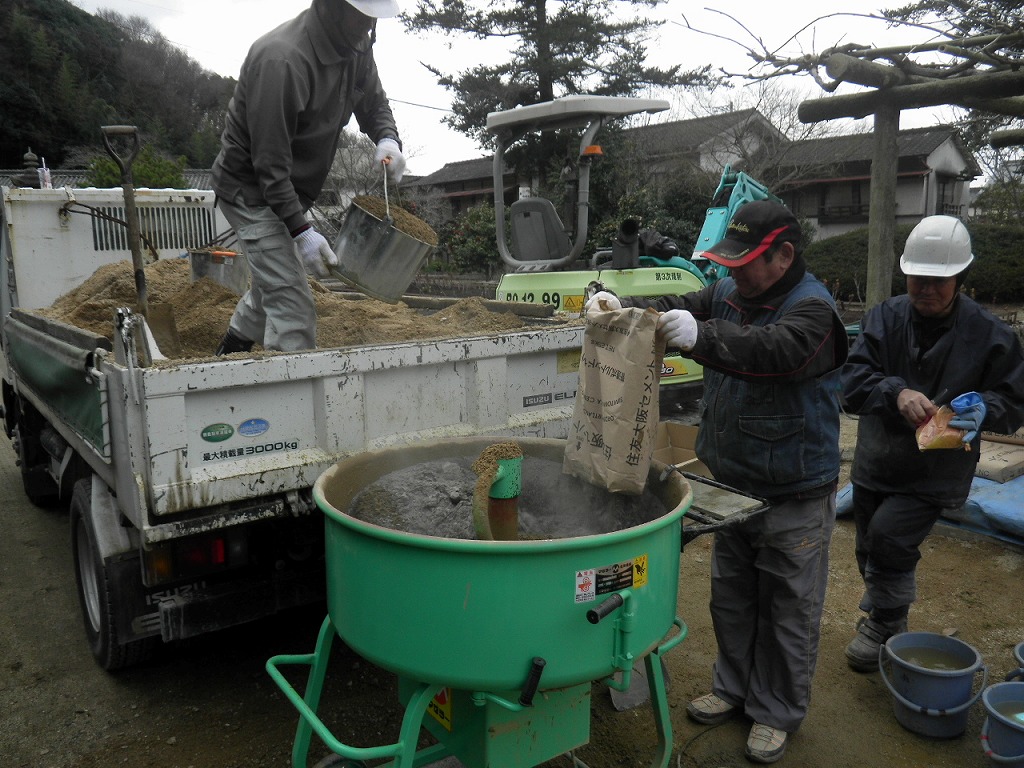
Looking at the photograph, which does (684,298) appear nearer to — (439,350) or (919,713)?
(439,350)

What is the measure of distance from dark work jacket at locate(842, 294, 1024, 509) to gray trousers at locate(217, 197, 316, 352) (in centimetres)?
228

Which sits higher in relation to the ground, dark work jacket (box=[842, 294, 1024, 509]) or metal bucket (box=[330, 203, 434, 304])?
metal bucket (box=[330, 203, 434, 304])

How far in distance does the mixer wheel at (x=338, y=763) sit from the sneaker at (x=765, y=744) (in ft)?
4.43

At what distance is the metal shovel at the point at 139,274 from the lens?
12.0 feet

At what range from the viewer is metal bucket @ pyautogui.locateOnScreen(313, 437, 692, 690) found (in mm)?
1695

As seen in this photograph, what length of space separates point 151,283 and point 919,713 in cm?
444

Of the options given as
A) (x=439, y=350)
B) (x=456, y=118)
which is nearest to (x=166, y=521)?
(x=439, y=350)

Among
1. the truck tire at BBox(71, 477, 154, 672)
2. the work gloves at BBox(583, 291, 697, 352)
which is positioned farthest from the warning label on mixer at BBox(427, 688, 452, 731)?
the truck tire at BBox(71, 477, 154, 672)

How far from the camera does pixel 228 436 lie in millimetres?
2531

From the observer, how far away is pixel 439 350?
2.94m

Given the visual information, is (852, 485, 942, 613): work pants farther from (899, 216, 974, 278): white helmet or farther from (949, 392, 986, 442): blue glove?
(899, 216, 974, 278): white helmet

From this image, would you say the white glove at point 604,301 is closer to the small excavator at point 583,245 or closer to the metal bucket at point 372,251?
the metal bucket at point 372,251

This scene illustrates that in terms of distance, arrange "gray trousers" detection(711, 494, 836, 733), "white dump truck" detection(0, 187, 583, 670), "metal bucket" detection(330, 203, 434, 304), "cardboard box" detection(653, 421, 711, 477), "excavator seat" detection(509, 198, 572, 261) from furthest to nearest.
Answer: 1. "excavator seat" detection(509, 198, 572, 261)
2. "cardboard box" detection(653, 421, 711, 477)
3. "metal bucket" detection(330, 203, 434, 304)
4. "gray trousers" detection(711, 494, 836, 733)
5. "white dump truck" detection(0, 187, 583, 670)

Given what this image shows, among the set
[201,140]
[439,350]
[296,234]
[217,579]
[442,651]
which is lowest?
[217,579]
